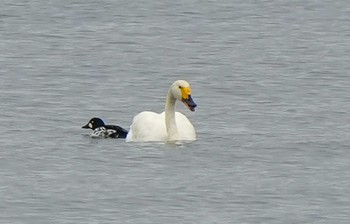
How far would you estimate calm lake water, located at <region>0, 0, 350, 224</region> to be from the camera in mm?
17000

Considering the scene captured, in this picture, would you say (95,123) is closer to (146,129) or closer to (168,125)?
(146,129)

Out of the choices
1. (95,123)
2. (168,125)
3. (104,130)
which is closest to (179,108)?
(95,123)

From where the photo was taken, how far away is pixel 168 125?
20.6 metres

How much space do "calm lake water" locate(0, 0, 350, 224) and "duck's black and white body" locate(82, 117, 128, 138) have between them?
0.26 ft

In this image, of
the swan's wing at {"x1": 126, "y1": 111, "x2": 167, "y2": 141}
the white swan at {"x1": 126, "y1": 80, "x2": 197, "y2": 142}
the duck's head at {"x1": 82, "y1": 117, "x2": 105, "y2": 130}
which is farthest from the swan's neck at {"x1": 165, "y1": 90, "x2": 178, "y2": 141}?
the duck's head at {"x1": 82, "y1": 117, "x2": 105, "y2": 130}

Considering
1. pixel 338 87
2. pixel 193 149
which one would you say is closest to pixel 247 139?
pixel 193 149

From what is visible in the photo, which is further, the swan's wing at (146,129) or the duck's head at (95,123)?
the duck's head at (95,123)

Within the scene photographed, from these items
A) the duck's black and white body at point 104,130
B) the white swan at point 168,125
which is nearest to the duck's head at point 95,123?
the duck's black and white body at point 104,130

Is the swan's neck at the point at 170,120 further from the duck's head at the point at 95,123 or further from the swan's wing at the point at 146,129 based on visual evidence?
the duck's head at the point at 95,123

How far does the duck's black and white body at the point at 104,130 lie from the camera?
20875 mm

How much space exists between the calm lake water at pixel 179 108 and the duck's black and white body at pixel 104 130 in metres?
0.08

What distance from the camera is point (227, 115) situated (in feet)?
72.9

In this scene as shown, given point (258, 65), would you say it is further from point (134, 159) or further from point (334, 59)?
point (134, 159)

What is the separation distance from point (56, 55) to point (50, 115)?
5671 millimetres
